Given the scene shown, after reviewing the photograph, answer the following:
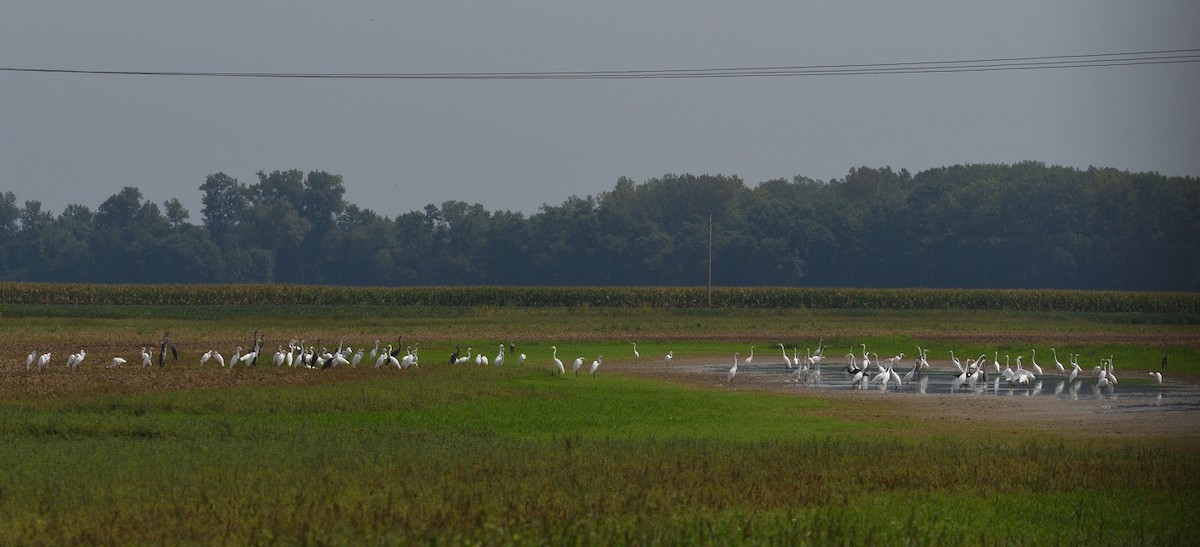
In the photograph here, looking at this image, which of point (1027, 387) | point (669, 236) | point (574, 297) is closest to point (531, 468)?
point (1027, 387)

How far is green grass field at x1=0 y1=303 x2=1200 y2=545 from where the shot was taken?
12.1 m

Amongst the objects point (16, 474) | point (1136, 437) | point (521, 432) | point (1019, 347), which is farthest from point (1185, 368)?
point (16, 474)

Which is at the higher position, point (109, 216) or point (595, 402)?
point (109, 216)

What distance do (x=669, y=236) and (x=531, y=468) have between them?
128 meters

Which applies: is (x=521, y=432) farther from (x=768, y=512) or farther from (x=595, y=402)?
(x=768, y=512)

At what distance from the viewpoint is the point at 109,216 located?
175 m

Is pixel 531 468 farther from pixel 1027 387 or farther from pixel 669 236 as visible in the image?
pixel 669 236

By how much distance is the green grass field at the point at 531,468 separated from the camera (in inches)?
476

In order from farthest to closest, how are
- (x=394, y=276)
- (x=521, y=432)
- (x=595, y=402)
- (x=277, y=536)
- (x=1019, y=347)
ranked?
(x=394, y=276) → (x=1019, y=347) → (x=595, y=402) → (x=521, y=432) → (x=277, y=536)

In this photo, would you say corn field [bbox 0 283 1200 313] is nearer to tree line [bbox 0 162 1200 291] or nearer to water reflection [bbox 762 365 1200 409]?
tree line [bbox 0 162 1200 291]

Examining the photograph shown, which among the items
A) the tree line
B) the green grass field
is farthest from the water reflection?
the tree line

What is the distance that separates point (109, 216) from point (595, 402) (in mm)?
162944

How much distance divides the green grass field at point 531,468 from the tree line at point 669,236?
5702 cm

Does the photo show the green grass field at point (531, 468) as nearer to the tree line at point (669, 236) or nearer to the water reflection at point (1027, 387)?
the water reflection at point (1027, 387)
